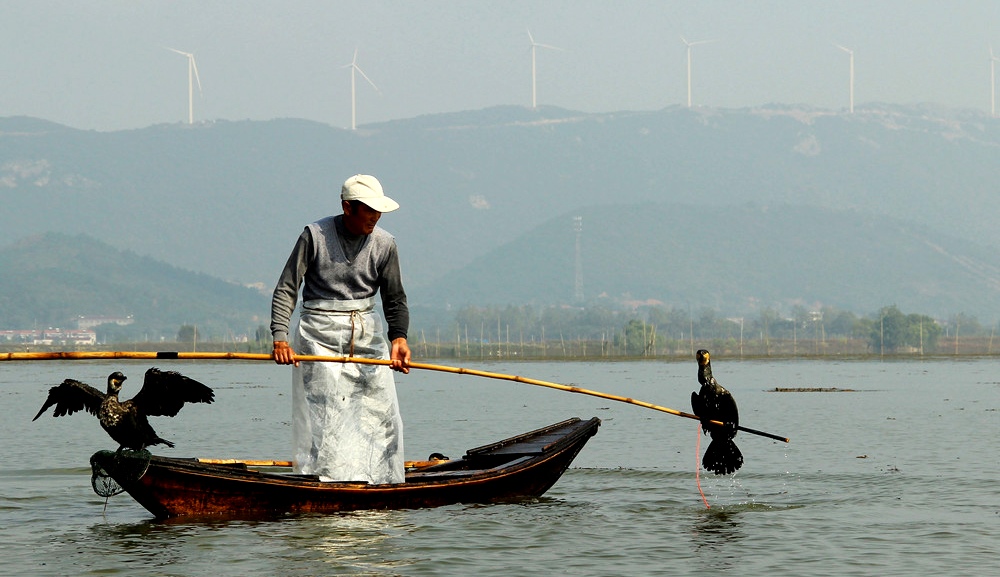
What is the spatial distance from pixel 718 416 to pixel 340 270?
4.12 m

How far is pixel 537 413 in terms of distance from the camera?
40875mm

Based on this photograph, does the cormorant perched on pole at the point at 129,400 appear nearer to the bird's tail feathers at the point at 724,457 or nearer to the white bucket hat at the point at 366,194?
the white bucket hat at the point at 366,194

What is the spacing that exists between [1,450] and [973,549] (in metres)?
18.8

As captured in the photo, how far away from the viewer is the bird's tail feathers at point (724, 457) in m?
13.7

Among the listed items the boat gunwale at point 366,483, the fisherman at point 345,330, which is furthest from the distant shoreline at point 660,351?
the fisherman at point 345,330

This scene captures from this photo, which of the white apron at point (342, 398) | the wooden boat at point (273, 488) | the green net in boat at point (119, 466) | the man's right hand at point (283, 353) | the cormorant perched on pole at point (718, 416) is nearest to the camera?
the man's right hand at point (283, 353)

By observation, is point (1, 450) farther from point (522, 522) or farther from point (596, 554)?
point (596, 554)

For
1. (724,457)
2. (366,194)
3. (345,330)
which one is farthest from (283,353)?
(724,457)

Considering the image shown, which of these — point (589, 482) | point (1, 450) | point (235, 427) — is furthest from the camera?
point (235, 427)

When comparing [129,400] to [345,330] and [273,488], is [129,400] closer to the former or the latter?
[273,488]

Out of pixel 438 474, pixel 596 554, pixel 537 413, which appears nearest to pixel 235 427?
pixel 537 413

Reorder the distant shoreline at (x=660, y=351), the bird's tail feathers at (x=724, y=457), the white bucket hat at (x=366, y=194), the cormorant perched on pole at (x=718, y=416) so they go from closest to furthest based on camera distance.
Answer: the white bucket hat at (x=366, y=194) → the cormorant perched on pole at (x=718, y=416) → the bird's tail feathers at (x=724, y=457) → the distant shoreline at (x=660, y=351)

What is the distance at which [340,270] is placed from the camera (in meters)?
12.8

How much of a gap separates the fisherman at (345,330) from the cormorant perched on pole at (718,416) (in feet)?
10.2
